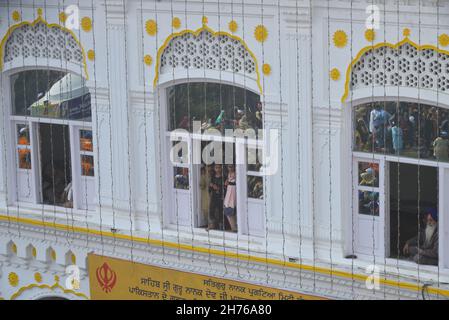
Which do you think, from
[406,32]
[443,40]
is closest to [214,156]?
[406,32]

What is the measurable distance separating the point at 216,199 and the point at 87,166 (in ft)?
4.97

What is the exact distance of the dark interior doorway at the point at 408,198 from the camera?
1199 centimetres

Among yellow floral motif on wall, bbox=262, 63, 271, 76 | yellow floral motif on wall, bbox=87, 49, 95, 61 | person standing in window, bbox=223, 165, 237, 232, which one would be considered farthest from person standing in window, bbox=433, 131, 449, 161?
yellow floral motif on wall, bbox=87, 49, 95, 61

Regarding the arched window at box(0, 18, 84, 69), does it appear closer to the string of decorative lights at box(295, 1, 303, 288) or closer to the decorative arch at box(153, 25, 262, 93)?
the decorative arch at box(153, 25, 262, 93)

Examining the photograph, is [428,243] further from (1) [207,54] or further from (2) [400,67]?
(1) [207,54]

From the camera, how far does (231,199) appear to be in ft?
43.0

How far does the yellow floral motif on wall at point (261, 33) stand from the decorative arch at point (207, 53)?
14 centimetres

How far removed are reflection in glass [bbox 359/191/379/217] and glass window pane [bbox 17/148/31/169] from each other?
12.2 ft

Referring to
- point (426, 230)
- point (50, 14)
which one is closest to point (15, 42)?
point (50, 14)

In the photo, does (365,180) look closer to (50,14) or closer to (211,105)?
(211,105)

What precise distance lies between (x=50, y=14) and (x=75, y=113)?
98cm

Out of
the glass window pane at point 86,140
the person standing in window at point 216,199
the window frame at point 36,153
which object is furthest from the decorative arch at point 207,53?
the window frame at point 36,153

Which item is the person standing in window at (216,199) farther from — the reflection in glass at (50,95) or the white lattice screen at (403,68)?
the white lattice screen at (403,68)

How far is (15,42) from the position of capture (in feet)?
46.2
